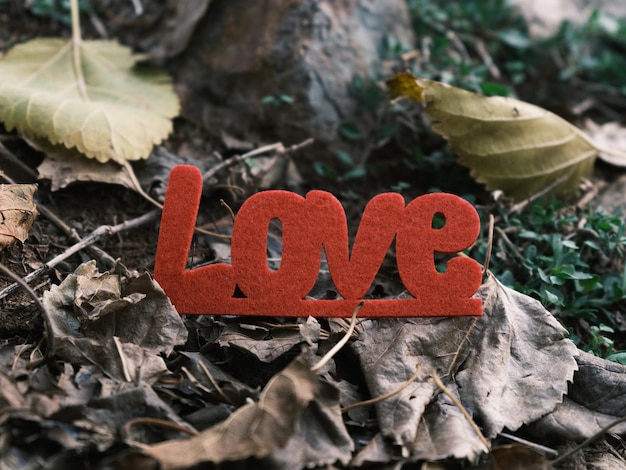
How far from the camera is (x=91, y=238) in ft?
5.39

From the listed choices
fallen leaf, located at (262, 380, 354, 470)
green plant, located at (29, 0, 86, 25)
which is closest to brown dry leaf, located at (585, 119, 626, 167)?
fallen leaf, located at (262, 380, 354, 470)

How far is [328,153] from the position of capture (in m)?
2.18

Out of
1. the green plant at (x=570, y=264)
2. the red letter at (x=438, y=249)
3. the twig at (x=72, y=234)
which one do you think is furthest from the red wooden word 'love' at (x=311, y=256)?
the green plant at (x=570, y=264)

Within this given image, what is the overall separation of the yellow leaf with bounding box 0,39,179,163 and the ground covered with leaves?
6 centimetres

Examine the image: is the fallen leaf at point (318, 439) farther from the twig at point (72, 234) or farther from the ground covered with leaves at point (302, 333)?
the twig at point (72, 234)

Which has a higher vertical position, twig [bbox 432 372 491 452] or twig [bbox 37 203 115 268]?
twig [bbox 37 203 115 268]

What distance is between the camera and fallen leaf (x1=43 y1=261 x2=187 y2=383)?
133 centimetres

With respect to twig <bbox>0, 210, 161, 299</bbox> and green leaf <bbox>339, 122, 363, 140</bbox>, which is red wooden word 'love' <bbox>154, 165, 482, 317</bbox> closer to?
twig <bbox>0, 210, 161, 299</bbox>

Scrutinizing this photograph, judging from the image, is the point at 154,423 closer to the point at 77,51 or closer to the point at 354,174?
the point at 354,174

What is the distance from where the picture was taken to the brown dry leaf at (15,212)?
60.9 inches

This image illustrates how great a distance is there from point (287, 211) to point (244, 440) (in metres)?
0.55

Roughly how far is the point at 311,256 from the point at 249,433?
0.48 meters

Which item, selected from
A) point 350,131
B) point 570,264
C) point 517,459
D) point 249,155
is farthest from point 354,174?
point 517,459

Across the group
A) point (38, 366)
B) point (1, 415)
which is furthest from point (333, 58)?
point (1, 415)
